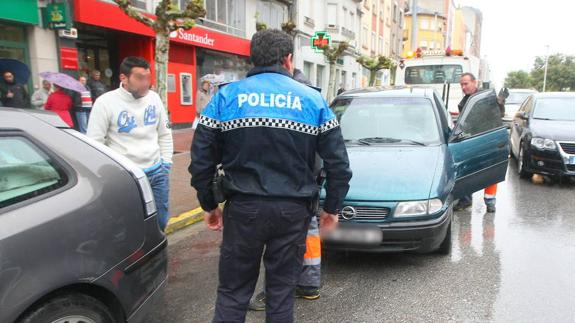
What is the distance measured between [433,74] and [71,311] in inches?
546

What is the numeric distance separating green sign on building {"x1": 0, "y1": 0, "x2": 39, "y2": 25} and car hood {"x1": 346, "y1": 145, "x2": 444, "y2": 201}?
28.3ft

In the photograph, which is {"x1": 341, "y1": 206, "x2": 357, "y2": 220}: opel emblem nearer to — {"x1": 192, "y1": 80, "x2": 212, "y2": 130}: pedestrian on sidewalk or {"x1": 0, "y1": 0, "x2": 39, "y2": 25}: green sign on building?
{"x1": 192, "y1": 80, "x2": 212, "y2": 130}: pedestrian on sidewalk

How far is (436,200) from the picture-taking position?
3.95 meters

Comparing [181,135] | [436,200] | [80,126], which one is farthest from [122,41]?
[436,200]

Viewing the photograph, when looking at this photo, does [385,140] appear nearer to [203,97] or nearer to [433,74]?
[203,97]

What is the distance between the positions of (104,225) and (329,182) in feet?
3.99

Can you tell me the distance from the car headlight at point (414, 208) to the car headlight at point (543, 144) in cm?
466

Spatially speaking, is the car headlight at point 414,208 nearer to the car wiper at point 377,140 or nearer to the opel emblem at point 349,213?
the opel emblem at point 349,213

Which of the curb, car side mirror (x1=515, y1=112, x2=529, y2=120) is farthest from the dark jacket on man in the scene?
car side mirror (x1=515, y1=112, x2=529, y2=120)

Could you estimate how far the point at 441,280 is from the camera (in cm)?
390

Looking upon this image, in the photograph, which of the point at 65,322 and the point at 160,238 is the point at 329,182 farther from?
the point at 65,322

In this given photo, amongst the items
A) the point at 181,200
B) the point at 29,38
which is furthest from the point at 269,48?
the point at 29,38

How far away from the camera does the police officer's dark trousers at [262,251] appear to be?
92.4 inches

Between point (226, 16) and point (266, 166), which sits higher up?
point (226, 16)
